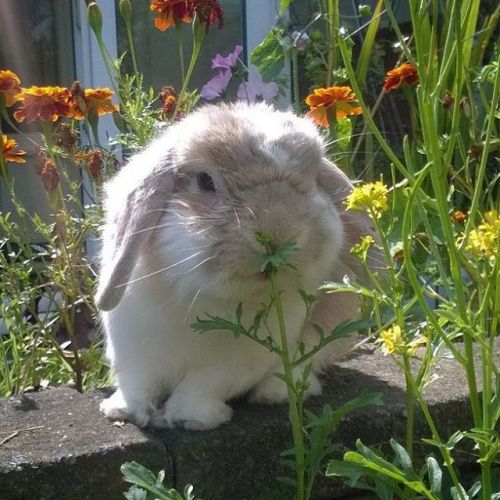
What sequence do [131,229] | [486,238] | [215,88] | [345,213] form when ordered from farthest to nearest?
1. [215,88]
2. [345,213]
3. [131,229]
4. [486,238]

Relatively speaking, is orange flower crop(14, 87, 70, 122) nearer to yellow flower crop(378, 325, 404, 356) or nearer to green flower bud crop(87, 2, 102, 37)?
green flower bud crop(87, 2, 102, 37)

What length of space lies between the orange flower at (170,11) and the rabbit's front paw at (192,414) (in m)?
1.13

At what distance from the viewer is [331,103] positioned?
2408mm

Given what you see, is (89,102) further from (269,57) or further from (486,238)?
(486,238)

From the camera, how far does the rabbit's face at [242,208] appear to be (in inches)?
63.9

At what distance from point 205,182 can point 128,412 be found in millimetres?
499

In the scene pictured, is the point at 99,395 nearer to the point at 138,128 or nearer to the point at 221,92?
the point at 138,128

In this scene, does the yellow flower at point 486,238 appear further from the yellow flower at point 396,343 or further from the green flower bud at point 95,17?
the green flower bud at point 95,17

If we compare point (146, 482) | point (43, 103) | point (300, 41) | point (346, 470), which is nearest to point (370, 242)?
point (346, 470)

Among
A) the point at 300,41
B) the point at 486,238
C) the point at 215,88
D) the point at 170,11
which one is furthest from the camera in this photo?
the point at 300,41

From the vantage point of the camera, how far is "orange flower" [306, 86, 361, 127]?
2395 mm

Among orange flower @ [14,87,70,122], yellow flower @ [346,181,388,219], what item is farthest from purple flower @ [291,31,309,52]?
yellow flower @ [346,181,388,219]

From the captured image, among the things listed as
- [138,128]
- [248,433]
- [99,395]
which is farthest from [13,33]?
[248,433]

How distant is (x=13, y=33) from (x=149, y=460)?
169 inches
